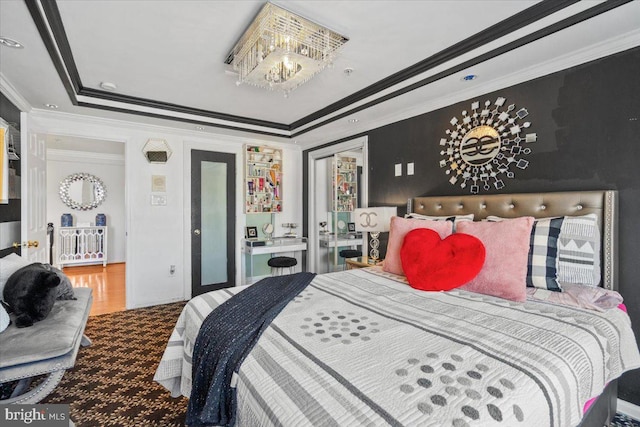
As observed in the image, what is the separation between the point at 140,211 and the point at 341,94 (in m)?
2.89

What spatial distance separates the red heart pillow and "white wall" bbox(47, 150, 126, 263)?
678 centimetres

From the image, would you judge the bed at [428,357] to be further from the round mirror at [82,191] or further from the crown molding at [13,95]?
the round mirror at [82,191]

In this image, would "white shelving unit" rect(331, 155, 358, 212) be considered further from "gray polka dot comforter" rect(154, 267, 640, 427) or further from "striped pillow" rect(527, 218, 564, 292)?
"gray polka dot comforter" rect(154, 267, 640, 427)

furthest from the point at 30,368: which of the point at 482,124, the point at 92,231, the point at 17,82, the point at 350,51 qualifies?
the point at 92,231

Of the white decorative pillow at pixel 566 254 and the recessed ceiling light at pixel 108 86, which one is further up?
the recessed ceiling light at pixel 108 86

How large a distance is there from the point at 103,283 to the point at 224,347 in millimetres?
5061

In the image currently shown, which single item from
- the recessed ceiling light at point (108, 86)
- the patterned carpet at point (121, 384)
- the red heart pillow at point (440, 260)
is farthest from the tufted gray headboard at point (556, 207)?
the recessed ceiling light at point (108, 86)

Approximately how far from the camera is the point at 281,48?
1985 millimetres

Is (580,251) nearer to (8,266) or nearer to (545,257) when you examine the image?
(545,257)

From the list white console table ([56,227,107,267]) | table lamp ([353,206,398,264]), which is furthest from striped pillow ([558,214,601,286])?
white console table ([56,227,107,267])

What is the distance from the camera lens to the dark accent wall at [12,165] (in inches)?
98.3

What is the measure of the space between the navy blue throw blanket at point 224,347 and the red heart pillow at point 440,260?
834mm

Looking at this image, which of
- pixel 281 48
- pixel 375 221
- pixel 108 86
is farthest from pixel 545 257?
pixel 108 86

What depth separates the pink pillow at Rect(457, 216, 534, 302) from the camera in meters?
1.71
